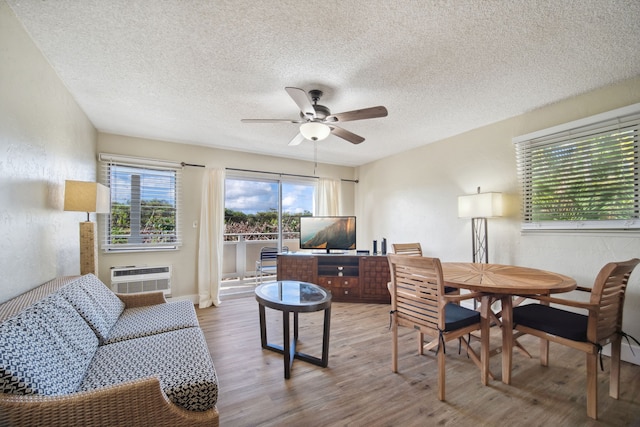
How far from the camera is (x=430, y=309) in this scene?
197 cm

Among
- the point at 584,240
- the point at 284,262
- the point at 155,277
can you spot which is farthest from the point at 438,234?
the point at 155,277

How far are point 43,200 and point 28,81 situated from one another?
2.76 ft

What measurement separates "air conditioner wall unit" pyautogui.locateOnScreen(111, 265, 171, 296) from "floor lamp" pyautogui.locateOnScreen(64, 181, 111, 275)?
3.73 ft

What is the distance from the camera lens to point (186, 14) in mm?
1628

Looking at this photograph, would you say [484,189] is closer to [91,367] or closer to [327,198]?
[327,198]

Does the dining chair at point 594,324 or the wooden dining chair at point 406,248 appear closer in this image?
the dining chair at point 594,324

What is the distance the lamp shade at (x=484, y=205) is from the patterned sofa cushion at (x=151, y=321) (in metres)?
3.10

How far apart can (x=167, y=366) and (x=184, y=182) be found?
3.23m

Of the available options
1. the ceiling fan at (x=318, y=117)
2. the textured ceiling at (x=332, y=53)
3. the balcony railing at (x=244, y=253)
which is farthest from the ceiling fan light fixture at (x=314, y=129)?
the balcony railing at (x=244, y=253)

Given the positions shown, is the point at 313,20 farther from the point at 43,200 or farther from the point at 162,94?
the point at 43,200

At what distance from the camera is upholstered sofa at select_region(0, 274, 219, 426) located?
3.47 ft

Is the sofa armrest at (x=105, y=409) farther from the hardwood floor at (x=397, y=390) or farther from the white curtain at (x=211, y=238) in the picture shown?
the white curtain at (x=211, y=238)

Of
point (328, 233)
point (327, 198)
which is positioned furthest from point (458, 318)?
point (327, 198)

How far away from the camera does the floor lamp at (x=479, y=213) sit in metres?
3.06
